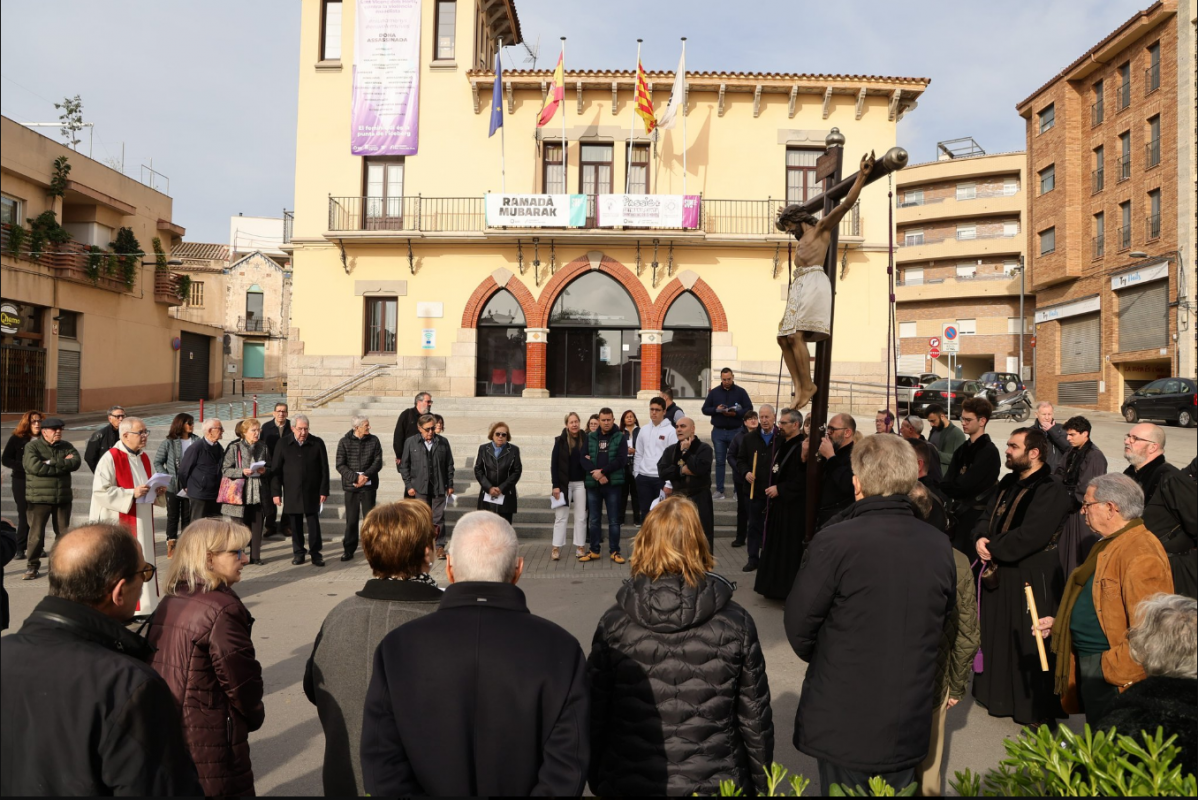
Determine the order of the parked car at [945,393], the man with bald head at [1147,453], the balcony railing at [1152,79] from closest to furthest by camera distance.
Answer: the man with bald head at [1147,453]
the parked car at [945,393]
the balcony railing at [1152,79]

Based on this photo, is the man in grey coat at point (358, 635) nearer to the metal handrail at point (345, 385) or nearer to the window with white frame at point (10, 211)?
the metal handrail at point (345, 385)

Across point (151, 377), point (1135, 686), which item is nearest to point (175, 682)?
point (1135, 686)

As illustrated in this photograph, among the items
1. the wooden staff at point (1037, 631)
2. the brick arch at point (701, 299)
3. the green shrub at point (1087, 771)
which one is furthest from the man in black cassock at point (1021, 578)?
the brick arch at point (701, 299)

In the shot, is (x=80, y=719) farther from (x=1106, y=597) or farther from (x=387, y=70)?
(x=387, y=70)

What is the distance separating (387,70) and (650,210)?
8.69 meters

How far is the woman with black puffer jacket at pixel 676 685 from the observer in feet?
8.88

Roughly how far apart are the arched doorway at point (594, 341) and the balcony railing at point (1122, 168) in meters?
23.1

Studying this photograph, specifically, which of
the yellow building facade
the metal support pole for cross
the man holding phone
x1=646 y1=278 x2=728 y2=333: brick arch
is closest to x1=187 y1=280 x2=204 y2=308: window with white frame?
the yellow building facade

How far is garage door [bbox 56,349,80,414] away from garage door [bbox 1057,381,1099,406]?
39.5 meters

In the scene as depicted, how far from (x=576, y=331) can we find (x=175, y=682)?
20496mm

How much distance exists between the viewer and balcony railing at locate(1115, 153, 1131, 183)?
104ft

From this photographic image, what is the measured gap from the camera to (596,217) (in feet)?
72.1

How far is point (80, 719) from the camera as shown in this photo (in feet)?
6.51

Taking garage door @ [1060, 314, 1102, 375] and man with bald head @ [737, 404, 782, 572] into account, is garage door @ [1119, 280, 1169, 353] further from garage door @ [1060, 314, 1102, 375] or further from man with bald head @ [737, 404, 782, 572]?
man with bald head @ [737, 404, 782, 572]
